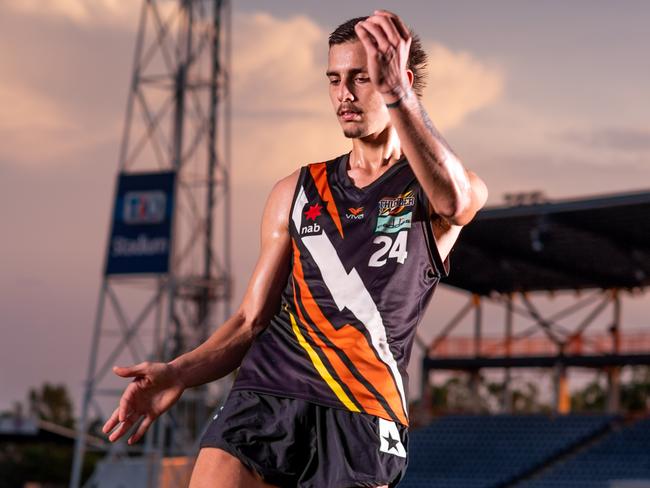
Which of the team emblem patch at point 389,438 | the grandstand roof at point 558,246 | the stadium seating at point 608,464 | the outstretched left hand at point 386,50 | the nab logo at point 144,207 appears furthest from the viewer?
the nab logo at point 144,207

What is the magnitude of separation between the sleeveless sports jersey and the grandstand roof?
2245cm

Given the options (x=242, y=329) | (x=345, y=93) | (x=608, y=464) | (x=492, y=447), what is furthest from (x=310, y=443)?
(x=492, y=447)

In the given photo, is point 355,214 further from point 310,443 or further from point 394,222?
point 310,443

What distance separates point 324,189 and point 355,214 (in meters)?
0.18

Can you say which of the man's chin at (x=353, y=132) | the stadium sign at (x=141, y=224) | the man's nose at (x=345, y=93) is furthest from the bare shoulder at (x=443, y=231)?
the stadium sign at (x=141, y=224)

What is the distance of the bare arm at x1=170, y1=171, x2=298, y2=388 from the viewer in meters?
4.09

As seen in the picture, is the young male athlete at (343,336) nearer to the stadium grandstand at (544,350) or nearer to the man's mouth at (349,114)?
the man's mouth at (349,114)

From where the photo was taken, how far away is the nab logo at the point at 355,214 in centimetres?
386

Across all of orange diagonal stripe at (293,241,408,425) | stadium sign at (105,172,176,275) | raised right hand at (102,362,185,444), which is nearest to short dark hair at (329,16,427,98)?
orange diagonal stripe at (293,241,408,425)

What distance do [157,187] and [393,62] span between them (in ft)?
94.8

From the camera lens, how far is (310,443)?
152 inches

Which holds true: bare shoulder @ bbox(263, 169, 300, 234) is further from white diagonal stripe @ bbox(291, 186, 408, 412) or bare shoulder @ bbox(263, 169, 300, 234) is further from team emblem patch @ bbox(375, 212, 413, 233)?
team emblem patch @ bbox(375, 212, 413, 233)

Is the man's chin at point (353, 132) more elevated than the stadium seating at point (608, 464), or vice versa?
the man's chin at point (353, 132)

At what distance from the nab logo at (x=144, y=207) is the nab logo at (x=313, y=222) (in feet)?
91.1
